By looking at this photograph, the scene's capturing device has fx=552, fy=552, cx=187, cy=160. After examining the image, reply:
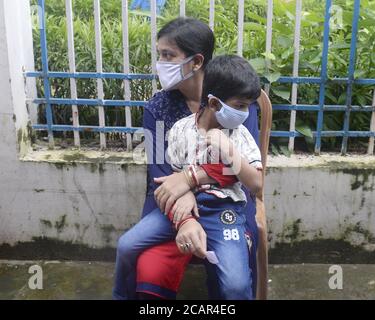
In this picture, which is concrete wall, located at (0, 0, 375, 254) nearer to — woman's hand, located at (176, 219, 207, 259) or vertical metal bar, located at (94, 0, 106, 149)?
vertical metal bar, located at (94, 0, 106, 149)

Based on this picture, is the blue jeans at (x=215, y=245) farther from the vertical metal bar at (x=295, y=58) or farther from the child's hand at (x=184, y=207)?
the vertical metal bar at (x=295, y=58)

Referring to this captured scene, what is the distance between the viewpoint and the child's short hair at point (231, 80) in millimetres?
2137

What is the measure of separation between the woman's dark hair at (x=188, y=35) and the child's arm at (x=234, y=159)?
1.43ft

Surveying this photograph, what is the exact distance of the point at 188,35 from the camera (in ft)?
7.82

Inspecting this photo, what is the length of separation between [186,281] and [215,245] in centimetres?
101

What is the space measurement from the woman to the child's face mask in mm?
220

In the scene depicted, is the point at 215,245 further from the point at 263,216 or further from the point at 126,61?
the point at 126,61

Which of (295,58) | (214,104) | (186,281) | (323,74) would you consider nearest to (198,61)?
(214,104)

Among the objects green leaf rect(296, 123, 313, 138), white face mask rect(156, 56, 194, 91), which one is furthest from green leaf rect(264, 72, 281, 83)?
white face mask rect(156, 56, 194, 91)

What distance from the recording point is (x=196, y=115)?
2.34 m

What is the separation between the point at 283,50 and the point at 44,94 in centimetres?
135

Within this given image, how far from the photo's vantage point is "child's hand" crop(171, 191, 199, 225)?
2.22m
